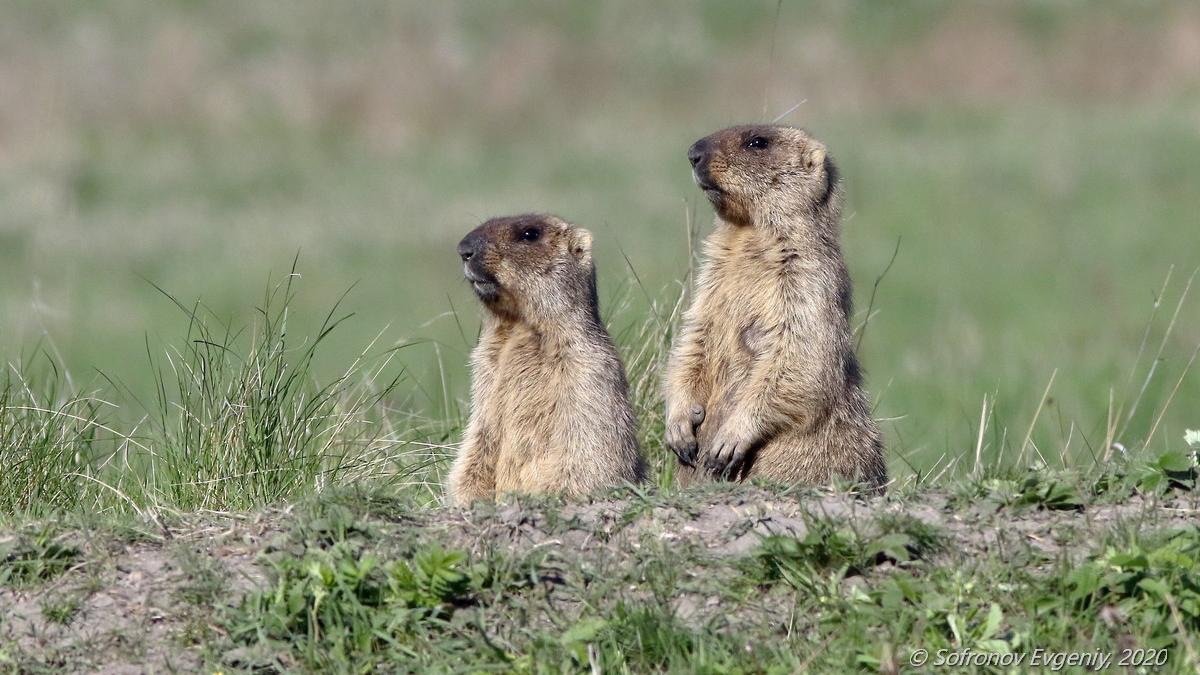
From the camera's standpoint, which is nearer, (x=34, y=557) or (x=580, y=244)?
(x=34, y=557)

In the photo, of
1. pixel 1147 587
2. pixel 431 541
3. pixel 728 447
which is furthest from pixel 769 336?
pixel 1147 587

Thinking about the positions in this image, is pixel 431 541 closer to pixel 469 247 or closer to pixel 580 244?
pixel 469 247

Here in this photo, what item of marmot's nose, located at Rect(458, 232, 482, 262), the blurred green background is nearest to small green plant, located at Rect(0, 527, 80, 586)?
marmot's nose, located at Rect(458, 232, 482, 262)

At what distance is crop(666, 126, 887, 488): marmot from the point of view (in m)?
6.27

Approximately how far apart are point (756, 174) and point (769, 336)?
77 centimetres

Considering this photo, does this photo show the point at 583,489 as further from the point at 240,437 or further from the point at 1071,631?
the point at 1071,631

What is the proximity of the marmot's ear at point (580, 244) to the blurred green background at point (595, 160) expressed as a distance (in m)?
4.59

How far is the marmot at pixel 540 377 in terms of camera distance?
602 centimetres

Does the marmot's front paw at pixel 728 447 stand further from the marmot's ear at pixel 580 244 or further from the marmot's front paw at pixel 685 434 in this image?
the marmot's ear at pixel 580 244

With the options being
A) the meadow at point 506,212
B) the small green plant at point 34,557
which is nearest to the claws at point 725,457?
the meadow at point 506,212

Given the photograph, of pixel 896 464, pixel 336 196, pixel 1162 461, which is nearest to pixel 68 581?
pixel 1162 461

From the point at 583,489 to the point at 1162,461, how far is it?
2210mm

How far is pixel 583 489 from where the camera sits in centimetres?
595

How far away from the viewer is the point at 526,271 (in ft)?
21.0
